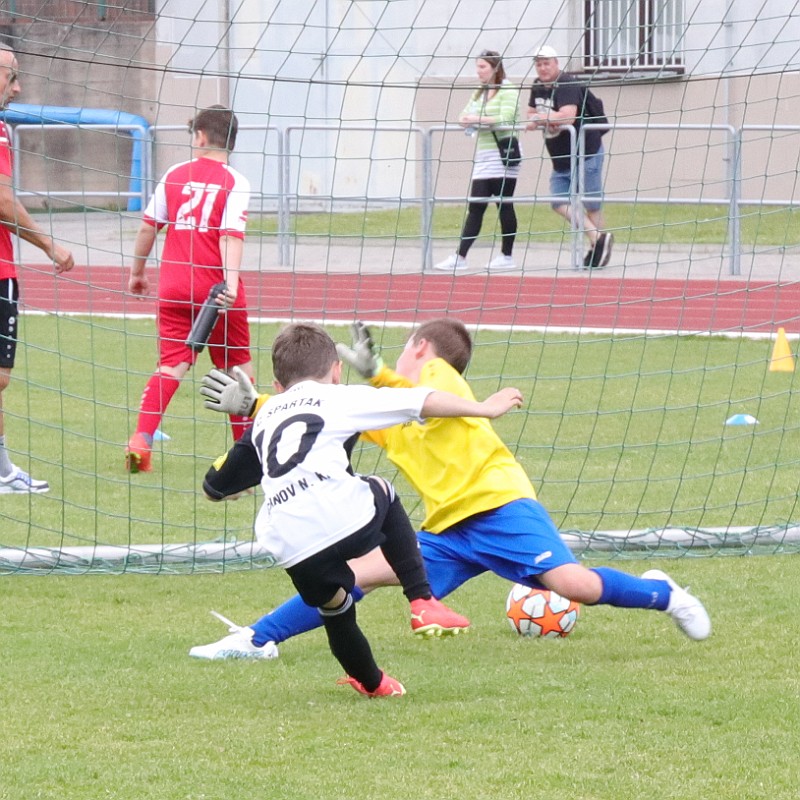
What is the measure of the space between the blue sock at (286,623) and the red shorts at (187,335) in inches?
111

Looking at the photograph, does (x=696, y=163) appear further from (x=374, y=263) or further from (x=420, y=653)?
(x=420, y=653)

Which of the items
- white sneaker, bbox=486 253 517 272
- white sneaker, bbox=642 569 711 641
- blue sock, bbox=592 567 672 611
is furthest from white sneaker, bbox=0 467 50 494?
white sneaker, bbox=486 253 517 272

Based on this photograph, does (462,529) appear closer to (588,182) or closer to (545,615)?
(545,615)

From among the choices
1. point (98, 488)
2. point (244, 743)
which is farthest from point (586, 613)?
point (98, 488)

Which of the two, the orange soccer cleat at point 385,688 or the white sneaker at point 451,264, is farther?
the white sneaker at point 451,264

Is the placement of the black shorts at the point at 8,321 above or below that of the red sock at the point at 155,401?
above

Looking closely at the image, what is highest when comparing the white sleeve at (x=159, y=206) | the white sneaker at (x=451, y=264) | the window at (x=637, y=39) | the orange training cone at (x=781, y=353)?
the window at (x=637, y=39)

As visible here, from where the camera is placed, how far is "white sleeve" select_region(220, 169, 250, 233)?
6.93 metres

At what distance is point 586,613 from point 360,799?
1877 millimetres

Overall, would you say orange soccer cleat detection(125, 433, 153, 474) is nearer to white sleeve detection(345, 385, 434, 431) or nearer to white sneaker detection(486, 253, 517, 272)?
white sleeve detection(345, 385, 434, 431)

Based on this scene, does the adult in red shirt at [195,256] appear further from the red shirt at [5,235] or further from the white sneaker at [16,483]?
the red shirt at [5,235]

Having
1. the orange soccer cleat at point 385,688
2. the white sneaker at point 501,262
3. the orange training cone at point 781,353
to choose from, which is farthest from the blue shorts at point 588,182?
the orange soccer cleat at point 385,688

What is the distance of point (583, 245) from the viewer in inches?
433

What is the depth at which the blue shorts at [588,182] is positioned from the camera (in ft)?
30.2
